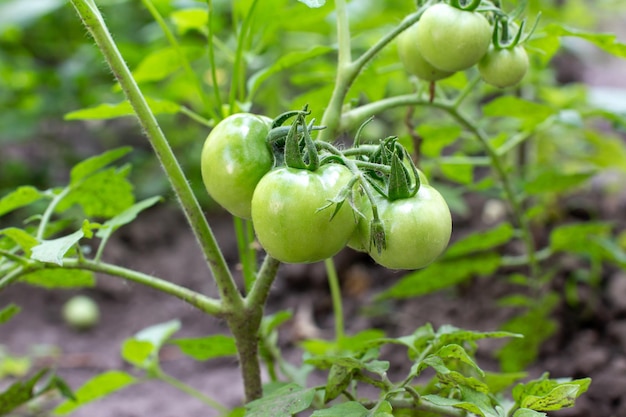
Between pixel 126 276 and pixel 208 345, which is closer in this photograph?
pixel 126 276

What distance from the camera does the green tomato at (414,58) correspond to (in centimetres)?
77

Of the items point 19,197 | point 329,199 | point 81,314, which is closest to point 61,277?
point 19,197

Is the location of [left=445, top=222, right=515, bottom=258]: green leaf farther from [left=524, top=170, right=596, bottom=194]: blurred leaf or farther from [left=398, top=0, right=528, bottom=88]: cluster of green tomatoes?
[left=398, top=0, right=528, bottom=88]: cluster of green tomatoes

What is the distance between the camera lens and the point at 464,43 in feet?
2.29

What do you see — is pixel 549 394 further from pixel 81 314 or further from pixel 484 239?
pixel 81 314

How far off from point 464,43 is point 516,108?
0.48m

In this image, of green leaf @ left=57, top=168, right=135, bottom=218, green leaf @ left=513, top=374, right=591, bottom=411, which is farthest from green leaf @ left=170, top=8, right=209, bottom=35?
green leaf @ left=513, top=374, right=591, bottom=411

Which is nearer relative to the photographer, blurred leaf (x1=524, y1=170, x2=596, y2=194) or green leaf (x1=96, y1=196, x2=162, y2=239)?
green leaf (x1=96, y1=196, x2=162, y2=239)

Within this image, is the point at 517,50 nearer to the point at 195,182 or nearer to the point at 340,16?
the point at 340,16

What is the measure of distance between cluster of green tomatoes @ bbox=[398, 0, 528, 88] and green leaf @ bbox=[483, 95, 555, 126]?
326mm

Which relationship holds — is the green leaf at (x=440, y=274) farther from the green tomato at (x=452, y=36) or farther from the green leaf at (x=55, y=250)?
the green leaf at (x=55, y=250)

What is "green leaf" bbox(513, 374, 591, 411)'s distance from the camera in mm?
627

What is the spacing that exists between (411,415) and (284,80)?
1.96 metres

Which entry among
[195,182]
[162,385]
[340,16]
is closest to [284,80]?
[195,182]
